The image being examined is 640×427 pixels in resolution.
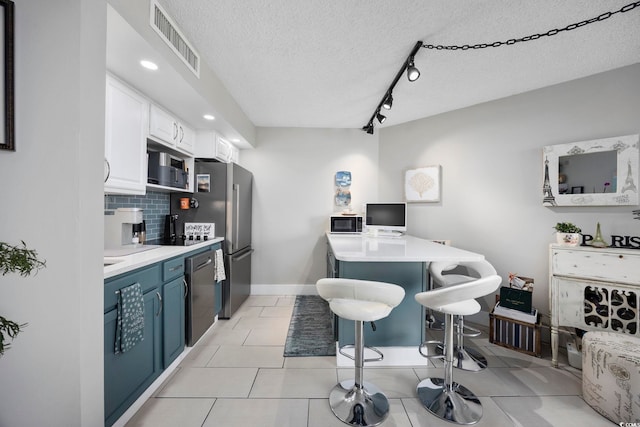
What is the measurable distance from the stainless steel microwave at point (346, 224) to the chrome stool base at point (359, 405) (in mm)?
1873

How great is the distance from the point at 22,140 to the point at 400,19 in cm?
210

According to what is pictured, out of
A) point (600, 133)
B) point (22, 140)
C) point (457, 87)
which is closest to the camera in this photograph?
point (22, 140)

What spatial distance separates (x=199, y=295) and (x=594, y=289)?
127 inches

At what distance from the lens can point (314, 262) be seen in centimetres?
382

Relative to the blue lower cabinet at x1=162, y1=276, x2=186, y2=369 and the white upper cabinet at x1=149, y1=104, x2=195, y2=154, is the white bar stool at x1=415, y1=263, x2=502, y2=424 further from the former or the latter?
the white upper cabinet at x1=149, y1=104, x2=195, y2=154

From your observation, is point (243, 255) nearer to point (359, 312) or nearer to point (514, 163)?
point (359, 312)

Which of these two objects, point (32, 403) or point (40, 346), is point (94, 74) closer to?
point (40, 346)

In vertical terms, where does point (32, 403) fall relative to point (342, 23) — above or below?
below

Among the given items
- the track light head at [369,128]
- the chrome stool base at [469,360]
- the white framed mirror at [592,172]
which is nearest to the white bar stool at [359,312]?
the chrome stool base at [469,360]

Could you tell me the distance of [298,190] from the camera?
3.84 m

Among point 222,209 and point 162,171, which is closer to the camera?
point 162,171

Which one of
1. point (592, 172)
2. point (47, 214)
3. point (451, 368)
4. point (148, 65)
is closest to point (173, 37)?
point (148, 65)

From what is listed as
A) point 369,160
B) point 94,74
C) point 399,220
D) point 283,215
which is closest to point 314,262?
point 283,215

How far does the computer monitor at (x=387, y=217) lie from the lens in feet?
9.90
